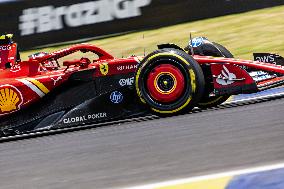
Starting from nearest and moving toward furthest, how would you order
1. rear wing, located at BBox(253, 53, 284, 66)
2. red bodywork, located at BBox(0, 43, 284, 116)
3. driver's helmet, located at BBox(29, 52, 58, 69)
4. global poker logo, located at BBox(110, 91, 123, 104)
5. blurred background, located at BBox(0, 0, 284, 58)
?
red bodywork, located at BBox(0, 43, 284, 116) → global poker logo, located at BBox(110, 91, 123, 104) → rear wing, located at BBox(253, 53, 284, 66) → driver's helmet, located at BBox(29, 52, 58, 69) → blurred background, located at BBox(0, 0, 284, 58)

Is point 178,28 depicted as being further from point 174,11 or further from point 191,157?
point 191,157

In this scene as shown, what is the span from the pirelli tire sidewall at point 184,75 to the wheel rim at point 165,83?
0.03 meters

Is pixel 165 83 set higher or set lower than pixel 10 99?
higher

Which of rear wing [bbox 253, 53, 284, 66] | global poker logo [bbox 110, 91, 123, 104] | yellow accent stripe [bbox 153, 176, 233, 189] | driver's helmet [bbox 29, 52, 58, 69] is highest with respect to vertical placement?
driver's helmet [bbox 29, 52, 58, 69]

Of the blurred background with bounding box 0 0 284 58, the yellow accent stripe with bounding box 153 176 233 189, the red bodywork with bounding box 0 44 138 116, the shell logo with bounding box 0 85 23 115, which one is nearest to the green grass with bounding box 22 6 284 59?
the blurred background with bounding box 0 0 284 58

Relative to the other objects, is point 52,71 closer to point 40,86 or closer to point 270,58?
point 40,86

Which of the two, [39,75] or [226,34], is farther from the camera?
[226,34]

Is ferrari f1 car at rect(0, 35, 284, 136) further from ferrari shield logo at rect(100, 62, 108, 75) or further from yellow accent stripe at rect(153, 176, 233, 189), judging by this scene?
yellow accent stripe at rect(153, 176, 233, 189)

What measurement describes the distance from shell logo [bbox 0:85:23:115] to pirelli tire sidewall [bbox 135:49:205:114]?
56.8 inches

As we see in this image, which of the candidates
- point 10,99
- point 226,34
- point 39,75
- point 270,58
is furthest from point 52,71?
point 226,34

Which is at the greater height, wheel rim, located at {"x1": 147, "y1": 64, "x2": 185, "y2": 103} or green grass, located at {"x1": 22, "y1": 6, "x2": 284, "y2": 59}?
green grass, located at {"x1": 22, "y1": 6, "x2": 284, "y2": 59}

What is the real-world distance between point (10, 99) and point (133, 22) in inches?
346

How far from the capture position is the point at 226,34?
1396 cm

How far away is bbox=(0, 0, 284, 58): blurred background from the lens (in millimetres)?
14070
